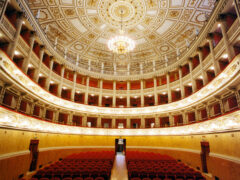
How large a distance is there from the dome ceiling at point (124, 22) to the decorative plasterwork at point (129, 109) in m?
7.79

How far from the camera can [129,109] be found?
71.3ft

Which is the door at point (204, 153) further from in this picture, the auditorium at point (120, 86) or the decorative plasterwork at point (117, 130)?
the decorative plasterwork at point (117, 130)

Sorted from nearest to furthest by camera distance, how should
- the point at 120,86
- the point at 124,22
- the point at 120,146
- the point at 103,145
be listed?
the point at 124,22 < the point at 103,145 < the point at 120,146 < the point at 120,86

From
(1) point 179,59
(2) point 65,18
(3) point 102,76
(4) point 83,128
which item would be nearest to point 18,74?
(2) point 65,18

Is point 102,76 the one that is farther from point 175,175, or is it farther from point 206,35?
point 175,175

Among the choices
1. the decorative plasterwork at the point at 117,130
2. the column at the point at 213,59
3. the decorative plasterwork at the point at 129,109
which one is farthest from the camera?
the column at the point at 213,59

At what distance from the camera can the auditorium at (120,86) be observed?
8.49 m

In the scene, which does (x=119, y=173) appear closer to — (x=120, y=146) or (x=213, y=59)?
(x=213, y=59)

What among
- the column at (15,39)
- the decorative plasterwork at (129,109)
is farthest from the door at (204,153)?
the column at (15,39)

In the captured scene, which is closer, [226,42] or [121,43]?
[226,42]

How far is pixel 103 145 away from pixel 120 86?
10980mm

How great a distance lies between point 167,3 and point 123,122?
1814 cm

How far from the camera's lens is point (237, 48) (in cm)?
1104

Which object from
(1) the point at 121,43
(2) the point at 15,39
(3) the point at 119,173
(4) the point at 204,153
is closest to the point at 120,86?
(1) the point at 121,43
